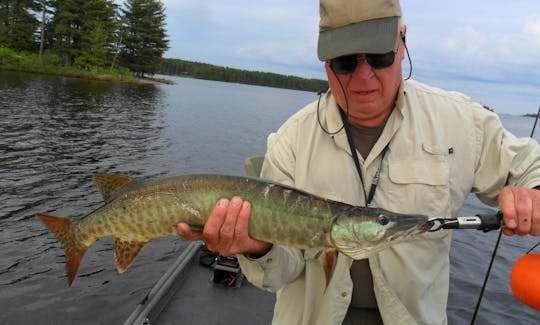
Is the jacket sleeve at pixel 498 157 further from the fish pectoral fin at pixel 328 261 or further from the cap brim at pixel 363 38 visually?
the fish pectoral fin at pixel 328 261

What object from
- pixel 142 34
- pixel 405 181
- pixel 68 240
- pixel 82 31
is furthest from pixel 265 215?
pixel 142 34

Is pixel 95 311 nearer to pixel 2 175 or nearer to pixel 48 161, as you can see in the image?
pixel 2 175

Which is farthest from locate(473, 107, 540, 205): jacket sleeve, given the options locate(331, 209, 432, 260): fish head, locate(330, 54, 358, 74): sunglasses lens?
locate(330, 54, 358, 74): sunglasses lens

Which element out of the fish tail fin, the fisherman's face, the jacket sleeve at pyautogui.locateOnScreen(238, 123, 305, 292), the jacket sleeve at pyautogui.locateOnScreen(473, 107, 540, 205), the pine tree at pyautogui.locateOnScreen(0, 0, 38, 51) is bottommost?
the fish tail fin

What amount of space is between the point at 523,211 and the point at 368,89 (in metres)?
1.06

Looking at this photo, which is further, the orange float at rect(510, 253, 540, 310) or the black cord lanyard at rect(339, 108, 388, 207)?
the black cord lanyard at rect(339, 108, 388, 207)

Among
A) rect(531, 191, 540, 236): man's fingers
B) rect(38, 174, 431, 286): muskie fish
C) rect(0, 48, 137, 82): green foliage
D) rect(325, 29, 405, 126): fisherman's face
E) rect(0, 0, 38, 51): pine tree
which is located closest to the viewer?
rect(531, 191, 540, 236): man's fingers

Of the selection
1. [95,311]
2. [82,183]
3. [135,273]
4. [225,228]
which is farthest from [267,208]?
[82,183]

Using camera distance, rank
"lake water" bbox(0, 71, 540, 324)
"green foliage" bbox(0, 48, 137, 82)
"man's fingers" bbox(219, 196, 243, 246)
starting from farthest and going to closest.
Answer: "green foliage" bbox(0, 48, 137, 82)
"lake water" bbox(0, 71, 540, 324)
"man's fingers" bbox(219, 196, 243, 246)

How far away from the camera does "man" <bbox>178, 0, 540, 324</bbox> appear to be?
2.52 metres

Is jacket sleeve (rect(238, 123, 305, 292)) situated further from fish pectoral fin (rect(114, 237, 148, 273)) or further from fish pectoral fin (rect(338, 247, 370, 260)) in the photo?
fish pectoral fin (rect(114, 237, 148, 273))

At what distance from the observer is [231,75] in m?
148

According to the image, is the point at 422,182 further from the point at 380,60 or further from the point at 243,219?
the point at 243,219

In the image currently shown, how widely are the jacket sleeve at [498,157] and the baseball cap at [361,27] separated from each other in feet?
2.53
